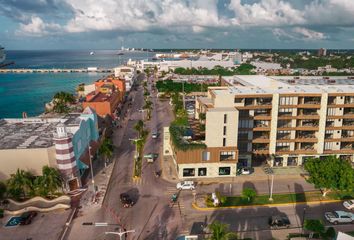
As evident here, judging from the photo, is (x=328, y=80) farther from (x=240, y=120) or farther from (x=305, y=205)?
(x=305, y=205)

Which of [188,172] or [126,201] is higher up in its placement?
[188,172]

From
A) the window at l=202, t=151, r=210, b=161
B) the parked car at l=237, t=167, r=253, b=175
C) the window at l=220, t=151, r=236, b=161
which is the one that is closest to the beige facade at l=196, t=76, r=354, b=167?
the parked car at l=237, t=167, r=253, b=175

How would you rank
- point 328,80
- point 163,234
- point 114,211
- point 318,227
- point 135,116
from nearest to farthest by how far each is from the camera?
point 318,227 < point 163,234 < point 114,211 < point 328,80 < point 135,116

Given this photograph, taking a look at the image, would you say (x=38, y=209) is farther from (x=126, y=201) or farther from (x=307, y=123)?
(x=307, y=123)

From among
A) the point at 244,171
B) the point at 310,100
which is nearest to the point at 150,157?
the point at 244,171

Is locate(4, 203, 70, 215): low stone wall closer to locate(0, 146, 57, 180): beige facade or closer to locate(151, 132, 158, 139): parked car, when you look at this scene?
locate(0, 146, 57, 180): beige facade

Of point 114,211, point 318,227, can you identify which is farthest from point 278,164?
point 114,211
